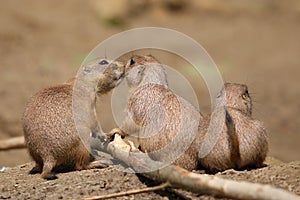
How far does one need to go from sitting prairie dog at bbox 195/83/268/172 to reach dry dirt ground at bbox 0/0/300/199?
13.8 feet

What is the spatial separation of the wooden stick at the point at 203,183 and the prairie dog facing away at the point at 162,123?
0.43 metres

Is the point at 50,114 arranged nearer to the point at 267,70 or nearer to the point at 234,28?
the point at 267,70

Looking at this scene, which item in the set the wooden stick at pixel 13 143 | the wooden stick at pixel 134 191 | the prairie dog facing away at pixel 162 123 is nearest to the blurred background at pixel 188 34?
the wooden stick at pixel 13 143

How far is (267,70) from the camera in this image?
16.4 meters

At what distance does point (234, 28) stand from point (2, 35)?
19.8 feet

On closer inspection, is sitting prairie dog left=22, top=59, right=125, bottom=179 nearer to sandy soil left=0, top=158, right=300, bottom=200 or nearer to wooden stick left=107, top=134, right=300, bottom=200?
sandy soil left=0, top=158, right=300, bottom=200

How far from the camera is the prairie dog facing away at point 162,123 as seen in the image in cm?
652

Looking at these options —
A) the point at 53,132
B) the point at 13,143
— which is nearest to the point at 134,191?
the point at 53,132

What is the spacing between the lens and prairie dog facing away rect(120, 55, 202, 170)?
6.52 metres

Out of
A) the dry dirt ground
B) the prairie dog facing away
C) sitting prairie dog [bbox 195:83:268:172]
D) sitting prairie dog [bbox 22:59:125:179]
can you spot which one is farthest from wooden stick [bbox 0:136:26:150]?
sitting prairie dog [bbox 195:83:268:172]

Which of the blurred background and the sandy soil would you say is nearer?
the sandy soil

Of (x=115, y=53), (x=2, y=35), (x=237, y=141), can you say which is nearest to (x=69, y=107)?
(x=237, y=141)

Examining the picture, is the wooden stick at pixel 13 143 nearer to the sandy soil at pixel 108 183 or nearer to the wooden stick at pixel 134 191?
the sandy soil at pixel 108 183

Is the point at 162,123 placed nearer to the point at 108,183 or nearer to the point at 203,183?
the point at 108,183
